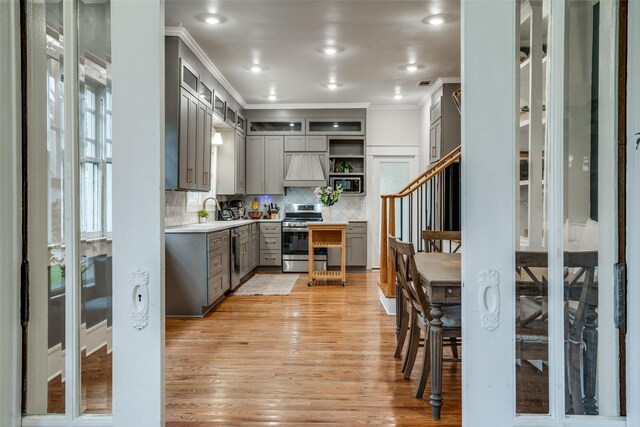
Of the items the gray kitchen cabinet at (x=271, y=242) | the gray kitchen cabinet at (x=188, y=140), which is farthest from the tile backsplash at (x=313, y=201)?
the gray kitchen cabinet at (x=188, y=140)

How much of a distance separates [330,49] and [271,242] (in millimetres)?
3492

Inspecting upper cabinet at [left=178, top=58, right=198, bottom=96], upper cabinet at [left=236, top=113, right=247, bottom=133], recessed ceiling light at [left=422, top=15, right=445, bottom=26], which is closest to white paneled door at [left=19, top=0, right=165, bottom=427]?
upper cabinet at [left=178, top=58, right=198, bottom=96]

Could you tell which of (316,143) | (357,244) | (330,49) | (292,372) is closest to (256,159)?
(316,143)

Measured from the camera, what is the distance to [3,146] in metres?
1.10

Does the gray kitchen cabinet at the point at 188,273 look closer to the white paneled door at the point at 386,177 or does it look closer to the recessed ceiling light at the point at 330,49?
the recessed ceiling light at the point at 330,49

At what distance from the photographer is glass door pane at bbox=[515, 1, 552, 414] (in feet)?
3.52

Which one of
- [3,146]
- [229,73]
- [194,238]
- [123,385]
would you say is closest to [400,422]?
[123,385]

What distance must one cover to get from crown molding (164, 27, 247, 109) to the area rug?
292 centimetres

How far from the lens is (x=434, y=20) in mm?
3932

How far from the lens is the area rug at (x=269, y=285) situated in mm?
5371

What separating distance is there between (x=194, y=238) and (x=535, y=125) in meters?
3.65

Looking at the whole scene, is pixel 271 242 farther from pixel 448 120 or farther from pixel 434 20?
pixel 434 20

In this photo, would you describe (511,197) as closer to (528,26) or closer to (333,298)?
(528,26)

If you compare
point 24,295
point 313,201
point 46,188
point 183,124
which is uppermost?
point 183,124
